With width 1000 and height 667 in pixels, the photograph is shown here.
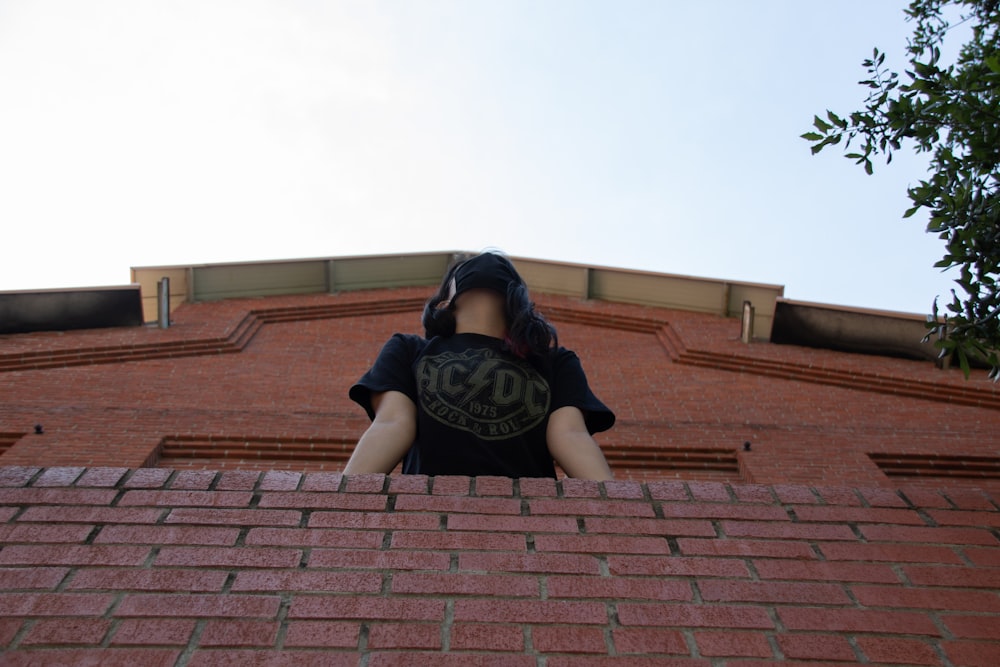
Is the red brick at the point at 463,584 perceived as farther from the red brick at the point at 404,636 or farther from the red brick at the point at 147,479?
the red brick at the point at 147,479

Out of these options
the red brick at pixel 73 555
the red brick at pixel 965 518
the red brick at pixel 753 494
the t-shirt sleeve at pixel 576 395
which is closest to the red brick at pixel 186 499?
the red brick at pixel 73 555

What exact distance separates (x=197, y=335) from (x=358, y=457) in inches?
338

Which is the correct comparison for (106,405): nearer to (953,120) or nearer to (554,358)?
(554,358)

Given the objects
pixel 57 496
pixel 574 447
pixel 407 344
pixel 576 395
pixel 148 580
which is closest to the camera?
pixel 148 580

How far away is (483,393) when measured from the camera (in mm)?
4168

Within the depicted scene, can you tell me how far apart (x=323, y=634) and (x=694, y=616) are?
100cm

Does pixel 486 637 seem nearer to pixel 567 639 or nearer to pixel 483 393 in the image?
pixel 567 639

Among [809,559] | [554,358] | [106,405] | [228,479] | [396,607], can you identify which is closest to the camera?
[396,607]

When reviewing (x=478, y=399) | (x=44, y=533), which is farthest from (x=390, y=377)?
(x=44, y=533)

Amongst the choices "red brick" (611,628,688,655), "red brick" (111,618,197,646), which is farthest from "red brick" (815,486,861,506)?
"red brick" (111,618,197,646)

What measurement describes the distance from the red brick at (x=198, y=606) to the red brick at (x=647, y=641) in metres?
0.91

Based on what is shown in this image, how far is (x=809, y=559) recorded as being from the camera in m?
3.47

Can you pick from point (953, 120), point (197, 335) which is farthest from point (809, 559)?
point (197, 335)

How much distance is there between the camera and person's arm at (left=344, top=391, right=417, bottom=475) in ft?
13.3
